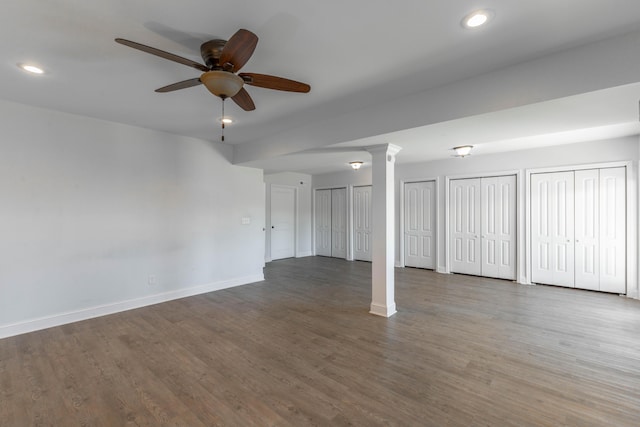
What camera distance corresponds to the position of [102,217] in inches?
146

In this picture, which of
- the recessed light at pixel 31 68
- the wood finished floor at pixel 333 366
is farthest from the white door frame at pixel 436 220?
the recessed light at pixel 31 68

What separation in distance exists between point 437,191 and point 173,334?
5493 mm

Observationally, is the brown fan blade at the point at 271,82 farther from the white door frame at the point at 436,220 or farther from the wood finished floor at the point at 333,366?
the white door frame at the point at 436,220

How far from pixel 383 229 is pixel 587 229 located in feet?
12.2

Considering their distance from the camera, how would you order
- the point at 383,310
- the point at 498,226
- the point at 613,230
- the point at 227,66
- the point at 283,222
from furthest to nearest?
the point at 283,222 → the point at 498,226 → the point at 613,230 → the point at 383,310 → the point at 227,66

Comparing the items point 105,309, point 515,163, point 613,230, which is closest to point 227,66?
point 105,309

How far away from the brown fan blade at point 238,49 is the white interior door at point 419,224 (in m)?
5.36

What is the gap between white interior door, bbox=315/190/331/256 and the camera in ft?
26.9

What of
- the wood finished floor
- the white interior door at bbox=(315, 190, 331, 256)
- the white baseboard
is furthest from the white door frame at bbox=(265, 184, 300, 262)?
the wood finished floor

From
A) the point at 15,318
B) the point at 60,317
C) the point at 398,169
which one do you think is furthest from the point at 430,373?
the point at 398,169

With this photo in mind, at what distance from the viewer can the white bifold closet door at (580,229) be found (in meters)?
4.39

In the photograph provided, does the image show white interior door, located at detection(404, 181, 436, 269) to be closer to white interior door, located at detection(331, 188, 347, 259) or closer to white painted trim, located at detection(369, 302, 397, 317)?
white interior door, located at detection(331, 188, 347, 259)

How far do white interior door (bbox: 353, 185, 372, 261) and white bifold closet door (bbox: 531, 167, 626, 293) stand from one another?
350cm

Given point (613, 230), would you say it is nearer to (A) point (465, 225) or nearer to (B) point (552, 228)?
(B) point (552, 228)
